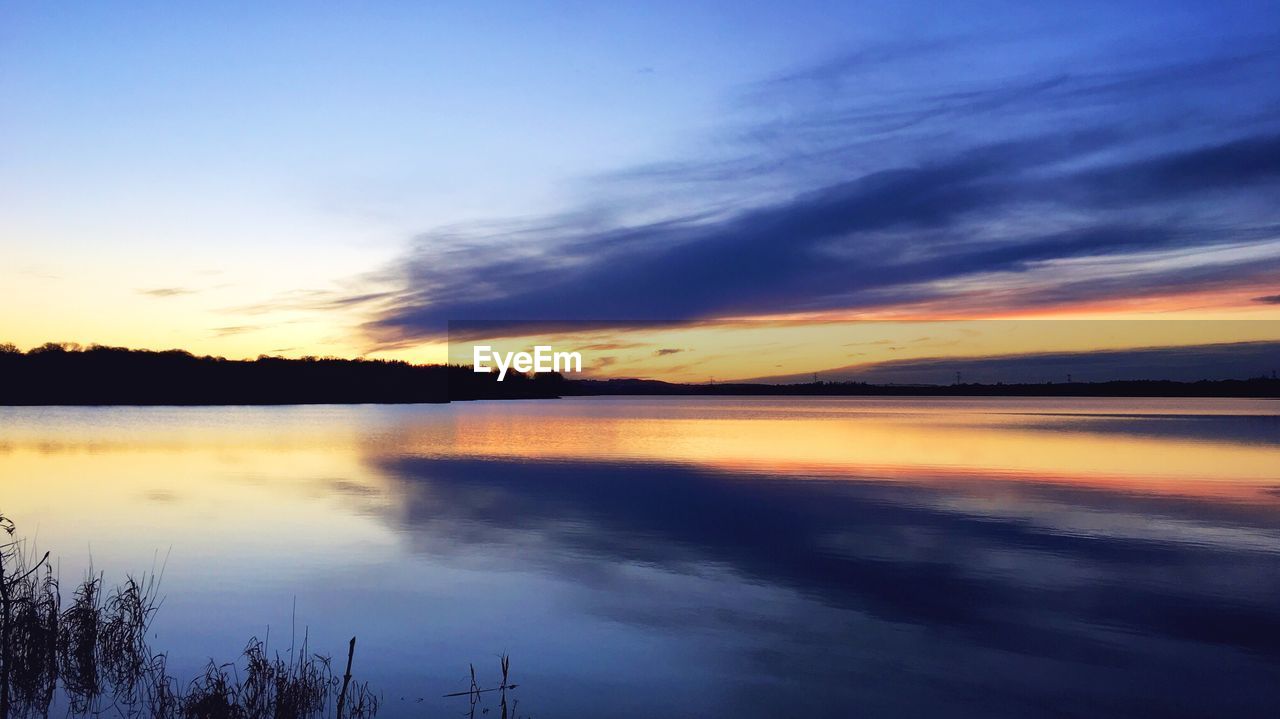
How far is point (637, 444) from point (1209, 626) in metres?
47.5

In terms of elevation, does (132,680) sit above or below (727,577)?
above

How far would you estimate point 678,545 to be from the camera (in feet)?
66.7

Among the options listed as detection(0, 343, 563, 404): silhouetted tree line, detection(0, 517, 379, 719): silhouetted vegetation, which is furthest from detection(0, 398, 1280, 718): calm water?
detection(0, 343, 563, 404): silhouetted tree line

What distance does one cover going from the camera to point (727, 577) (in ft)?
54.8

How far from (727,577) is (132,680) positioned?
33.8 ft

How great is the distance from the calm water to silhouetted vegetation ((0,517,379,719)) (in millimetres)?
552

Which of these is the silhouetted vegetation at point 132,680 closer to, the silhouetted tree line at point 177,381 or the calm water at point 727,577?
the calm water at point 727,577

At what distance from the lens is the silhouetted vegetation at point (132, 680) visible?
9086 millimetres

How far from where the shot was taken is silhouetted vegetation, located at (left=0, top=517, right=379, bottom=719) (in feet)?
29.8

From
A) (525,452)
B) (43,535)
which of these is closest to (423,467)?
(525,452)

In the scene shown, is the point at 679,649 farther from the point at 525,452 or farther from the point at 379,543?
the point at 525,452

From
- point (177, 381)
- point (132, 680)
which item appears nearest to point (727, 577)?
point (132, 680)

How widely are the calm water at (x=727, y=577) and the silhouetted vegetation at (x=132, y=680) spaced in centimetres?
55

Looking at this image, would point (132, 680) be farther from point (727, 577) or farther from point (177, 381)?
point (177, 381)
